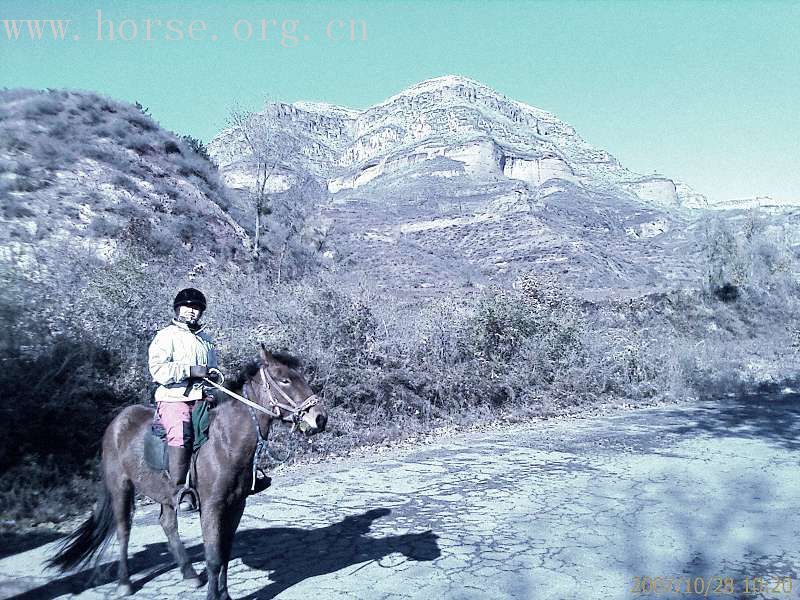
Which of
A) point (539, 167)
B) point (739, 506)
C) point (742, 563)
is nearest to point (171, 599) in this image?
point (742, 563)

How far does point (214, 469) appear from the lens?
13.4 feet

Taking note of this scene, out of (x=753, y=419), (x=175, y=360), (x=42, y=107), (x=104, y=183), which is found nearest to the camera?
(x=175, y=360)

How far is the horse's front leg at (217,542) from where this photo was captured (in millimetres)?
3998

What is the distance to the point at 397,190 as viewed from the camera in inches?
3191

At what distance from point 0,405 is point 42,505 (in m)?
1.61

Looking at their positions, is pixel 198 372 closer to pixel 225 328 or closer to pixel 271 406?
pixel 271 406

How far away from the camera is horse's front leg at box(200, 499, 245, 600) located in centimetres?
400

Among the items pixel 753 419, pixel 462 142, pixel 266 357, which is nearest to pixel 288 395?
pixel 266 357

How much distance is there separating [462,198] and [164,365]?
6876cm

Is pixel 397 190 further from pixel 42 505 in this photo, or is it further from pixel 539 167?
pixel 42 505

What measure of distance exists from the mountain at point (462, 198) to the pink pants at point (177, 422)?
9.33 metres

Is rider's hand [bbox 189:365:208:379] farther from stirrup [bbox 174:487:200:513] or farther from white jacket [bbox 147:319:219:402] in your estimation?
stirrup [bbox 174:487:200:513]

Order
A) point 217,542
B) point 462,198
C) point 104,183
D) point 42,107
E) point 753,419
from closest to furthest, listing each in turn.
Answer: point 217,542 < point 753,419 < point 104,183 < point 42,107 < point 462,198
